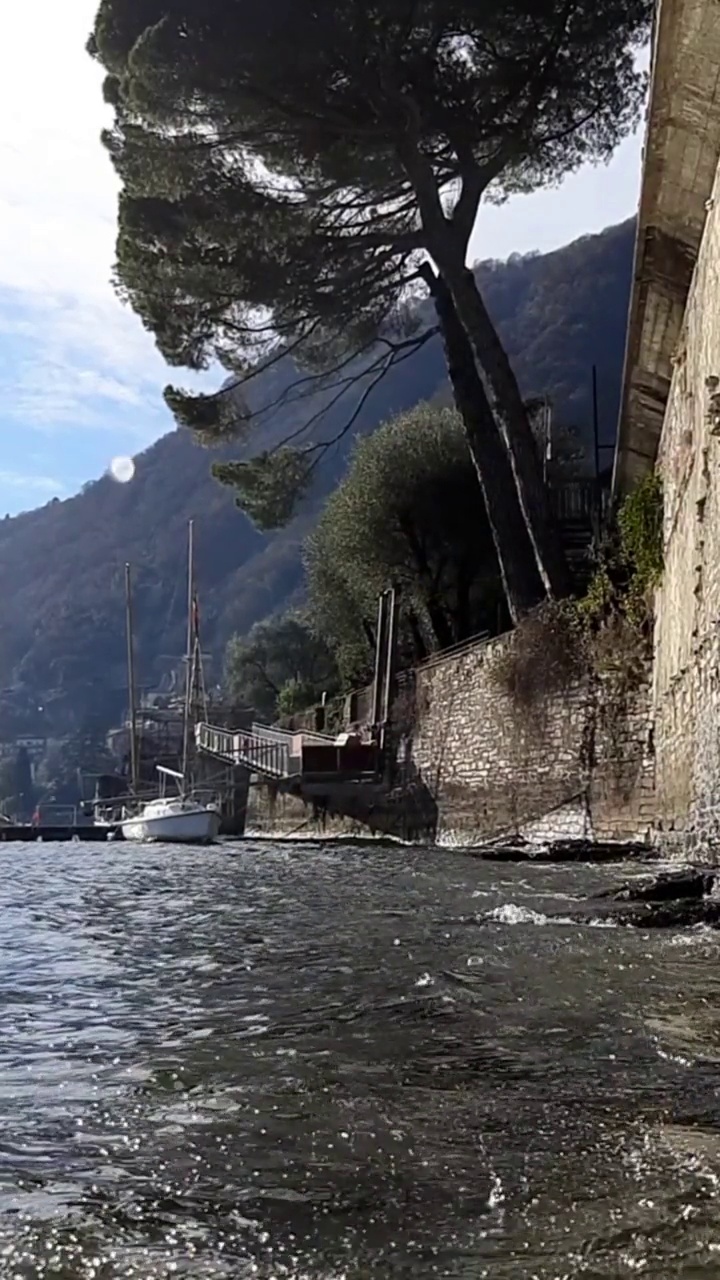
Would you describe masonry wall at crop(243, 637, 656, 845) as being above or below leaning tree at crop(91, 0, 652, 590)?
below

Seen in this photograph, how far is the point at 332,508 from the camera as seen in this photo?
97.9 feet

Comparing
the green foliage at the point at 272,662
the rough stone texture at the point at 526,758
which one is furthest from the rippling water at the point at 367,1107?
the green foliage at the point at 272,662

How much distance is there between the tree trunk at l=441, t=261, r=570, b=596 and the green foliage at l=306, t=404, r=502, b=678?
8963mm

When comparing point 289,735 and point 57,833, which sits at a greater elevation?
point 289,735

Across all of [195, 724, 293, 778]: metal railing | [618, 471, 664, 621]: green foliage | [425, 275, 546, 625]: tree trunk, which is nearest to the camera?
[618, 471, 664, 621]: green foliage

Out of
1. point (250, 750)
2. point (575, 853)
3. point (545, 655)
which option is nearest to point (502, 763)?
point (545, 655)

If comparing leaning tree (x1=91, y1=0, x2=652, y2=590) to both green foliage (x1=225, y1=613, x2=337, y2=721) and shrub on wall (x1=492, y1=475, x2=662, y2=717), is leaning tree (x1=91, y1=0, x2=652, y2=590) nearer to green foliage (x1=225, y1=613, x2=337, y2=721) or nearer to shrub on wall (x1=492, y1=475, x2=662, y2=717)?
shrub on wall (x1=492, y1=475, x2=662, y2=717)

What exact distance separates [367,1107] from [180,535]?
11787cm

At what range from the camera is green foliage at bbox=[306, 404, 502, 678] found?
2667cm

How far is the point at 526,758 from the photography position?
16.5 metres

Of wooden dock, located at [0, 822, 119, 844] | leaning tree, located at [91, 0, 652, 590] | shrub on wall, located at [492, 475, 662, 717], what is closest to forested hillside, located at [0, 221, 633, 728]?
wooden dock, located at [0, 822, 119, 844]

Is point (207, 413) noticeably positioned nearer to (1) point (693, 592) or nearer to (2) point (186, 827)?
(2) point (186, 827)

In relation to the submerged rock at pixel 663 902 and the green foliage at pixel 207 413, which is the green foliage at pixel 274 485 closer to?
the green foliage at pixel 207 413

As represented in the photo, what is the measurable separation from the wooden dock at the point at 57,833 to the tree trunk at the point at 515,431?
18.5 metres
